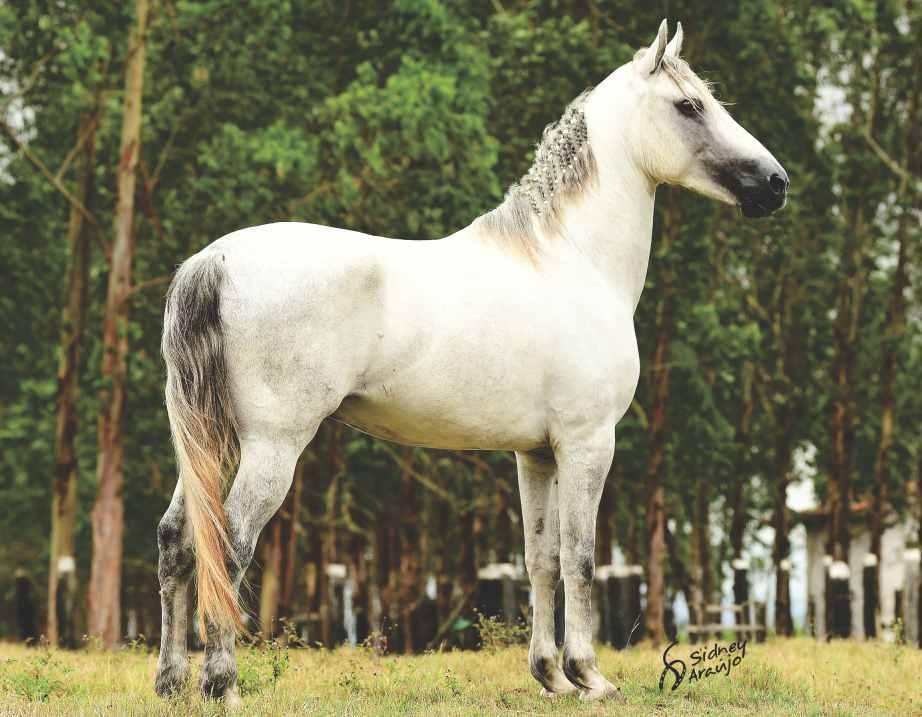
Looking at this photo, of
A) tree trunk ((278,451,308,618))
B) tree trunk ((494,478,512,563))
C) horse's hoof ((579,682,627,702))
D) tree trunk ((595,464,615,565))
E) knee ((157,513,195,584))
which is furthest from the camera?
tree trunk ((494,478,512,563))

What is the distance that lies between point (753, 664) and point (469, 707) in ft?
10.8

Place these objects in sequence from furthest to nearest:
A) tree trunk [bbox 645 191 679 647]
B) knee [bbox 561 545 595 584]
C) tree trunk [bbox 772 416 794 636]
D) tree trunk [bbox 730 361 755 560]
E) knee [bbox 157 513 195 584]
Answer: tree trunk [bbox 772 416 794 636], tree trunk [bbox 730 361 755 560], tree trunk [bbox 645 191 679 647], knee [bbox 561 545 595 584], knee [bbox 157 513 195 584]

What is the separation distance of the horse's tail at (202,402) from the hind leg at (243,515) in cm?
6

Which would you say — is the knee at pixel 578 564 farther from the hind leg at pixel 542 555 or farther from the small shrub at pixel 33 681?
the small shrub at pixel 33 681

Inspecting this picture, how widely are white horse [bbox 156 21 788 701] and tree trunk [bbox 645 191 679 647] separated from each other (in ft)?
37.5

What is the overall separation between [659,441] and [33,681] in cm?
1306

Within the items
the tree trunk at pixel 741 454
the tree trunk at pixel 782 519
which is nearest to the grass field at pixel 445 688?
the tree trunk at pixel 741 454

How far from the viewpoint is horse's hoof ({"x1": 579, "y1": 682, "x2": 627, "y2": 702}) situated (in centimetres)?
786

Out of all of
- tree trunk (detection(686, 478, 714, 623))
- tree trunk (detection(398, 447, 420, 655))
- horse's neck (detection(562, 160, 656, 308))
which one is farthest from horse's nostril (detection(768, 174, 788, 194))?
tree trunk (detection(686, 478, 714, 623))

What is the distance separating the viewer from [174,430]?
7.20 metres

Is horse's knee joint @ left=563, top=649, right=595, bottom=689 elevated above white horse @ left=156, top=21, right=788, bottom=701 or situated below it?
below

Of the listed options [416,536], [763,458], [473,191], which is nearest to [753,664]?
[473,191]

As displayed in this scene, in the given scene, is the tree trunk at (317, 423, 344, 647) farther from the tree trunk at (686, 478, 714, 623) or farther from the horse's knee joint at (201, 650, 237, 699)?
the horse's knee joint at (201, 650, 237, 699)

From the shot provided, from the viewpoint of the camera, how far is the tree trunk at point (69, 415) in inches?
779
